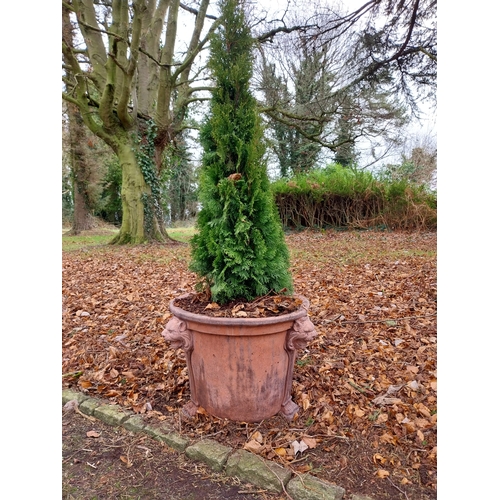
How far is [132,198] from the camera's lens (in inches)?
351

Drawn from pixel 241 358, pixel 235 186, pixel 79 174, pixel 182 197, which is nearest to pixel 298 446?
pixel 241 358

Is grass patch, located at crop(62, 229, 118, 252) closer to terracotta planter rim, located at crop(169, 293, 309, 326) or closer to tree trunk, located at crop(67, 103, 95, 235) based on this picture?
tree trunk, located at crop(67, 103, 95, 235)

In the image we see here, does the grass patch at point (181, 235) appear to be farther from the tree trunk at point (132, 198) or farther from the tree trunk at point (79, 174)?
the tree trunk at point (79, 174)

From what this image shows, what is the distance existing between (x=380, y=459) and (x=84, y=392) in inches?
76.4

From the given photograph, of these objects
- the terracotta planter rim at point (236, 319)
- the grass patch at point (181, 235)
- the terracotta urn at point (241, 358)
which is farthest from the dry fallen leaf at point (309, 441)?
the grass patch at point (181, 235)

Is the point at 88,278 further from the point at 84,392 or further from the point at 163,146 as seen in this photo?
the point at 163,146

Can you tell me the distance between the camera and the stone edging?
1.51 metres

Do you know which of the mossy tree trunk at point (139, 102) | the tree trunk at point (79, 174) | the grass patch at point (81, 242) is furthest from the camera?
the tree trunk at point (79, 174)

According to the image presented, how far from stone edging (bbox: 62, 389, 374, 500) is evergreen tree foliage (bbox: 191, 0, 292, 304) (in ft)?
2.58

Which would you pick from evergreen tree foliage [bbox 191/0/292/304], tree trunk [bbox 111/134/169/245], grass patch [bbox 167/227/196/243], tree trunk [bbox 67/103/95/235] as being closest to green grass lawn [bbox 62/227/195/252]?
grass patch [bbox 167/227/196/243]

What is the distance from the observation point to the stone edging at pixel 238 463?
4.97 feet

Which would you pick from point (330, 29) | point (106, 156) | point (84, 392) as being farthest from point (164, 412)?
point (106, 156)

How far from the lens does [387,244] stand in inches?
333

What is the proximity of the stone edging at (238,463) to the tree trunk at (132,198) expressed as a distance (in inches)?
291
